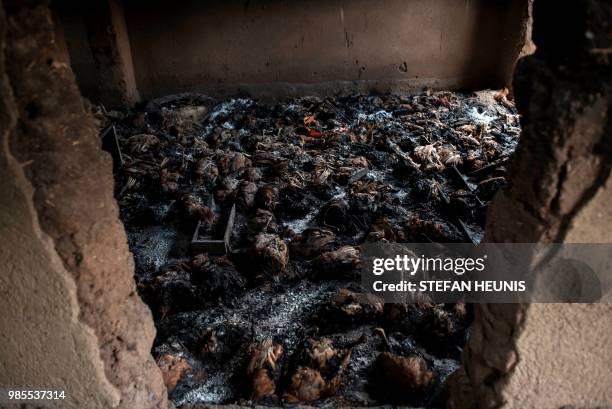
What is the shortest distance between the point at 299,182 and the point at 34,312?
162 inches

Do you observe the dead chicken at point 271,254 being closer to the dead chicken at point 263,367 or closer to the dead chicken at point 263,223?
the dead chicken at point 263,223

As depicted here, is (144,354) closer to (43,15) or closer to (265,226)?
(43,15)

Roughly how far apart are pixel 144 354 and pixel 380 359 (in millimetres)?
1616

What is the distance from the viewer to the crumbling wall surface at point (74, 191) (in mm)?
1738

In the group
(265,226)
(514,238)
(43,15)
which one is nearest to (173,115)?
(265,226)

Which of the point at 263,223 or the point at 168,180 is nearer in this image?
the point at 263,223

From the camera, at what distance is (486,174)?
6.17 meters

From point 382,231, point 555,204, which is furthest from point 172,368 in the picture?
point 555,204

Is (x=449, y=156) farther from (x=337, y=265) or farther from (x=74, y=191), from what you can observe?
(x=74, y=191)

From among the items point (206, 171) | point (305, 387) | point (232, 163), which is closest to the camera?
point (305, 387)

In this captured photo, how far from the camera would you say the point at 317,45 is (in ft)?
29.7

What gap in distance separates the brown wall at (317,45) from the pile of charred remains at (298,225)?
1.61ft

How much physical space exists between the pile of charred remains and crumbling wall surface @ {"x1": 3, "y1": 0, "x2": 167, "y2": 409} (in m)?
0.93
